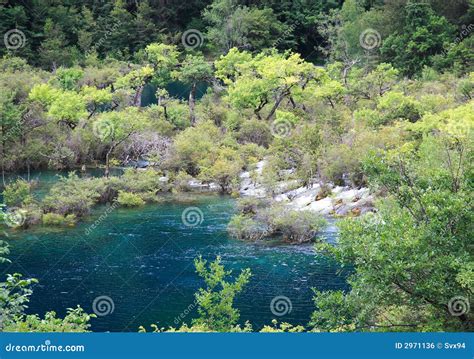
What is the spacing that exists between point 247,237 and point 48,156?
13.3m

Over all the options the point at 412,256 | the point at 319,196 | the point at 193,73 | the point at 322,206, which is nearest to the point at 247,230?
the point at 322,206

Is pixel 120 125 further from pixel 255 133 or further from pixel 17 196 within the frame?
pixel 255 133

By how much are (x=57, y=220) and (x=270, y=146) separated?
10.3 meters

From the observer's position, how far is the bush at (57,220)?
2414cm

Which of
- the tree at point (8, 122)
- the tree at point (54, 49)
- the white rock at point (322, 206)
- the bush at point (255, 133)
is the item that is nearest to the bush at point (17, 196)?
the tree at point (8, 122)

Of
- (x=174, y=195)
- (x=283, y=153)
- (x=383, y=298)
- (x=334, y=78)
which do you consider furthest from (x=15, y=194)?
(x=334, y=78)

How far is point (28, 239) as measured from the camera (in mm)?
22578

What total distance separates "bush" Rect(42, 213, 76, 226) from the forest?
7cm

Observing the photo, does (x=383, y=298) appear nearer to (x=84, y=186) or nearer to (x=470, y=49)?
(x=84, y=186)

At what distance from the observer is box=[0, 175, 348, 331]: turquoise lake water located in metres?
17.0

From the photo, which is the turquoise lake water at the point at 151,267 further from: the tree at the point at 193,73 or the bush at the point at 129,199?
the tree at the point at 193,73

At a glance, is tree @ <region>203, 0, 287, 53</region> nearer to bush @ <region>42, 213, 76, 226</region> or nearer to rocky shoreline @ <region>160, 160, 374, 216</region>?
rocky shoreline @ <region>160, 160, 374, 216</region>

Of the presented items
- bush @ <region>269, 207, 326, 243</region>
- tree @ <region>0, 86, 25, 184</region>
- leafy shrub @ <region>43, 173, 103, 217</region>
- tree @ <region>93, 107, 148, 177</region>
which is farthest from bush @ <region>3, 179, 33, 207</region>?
bush @ <region>269, 207, 326, 243</region>

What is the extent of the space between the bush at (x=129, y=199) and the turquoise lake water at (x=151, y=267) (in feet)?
3.78
